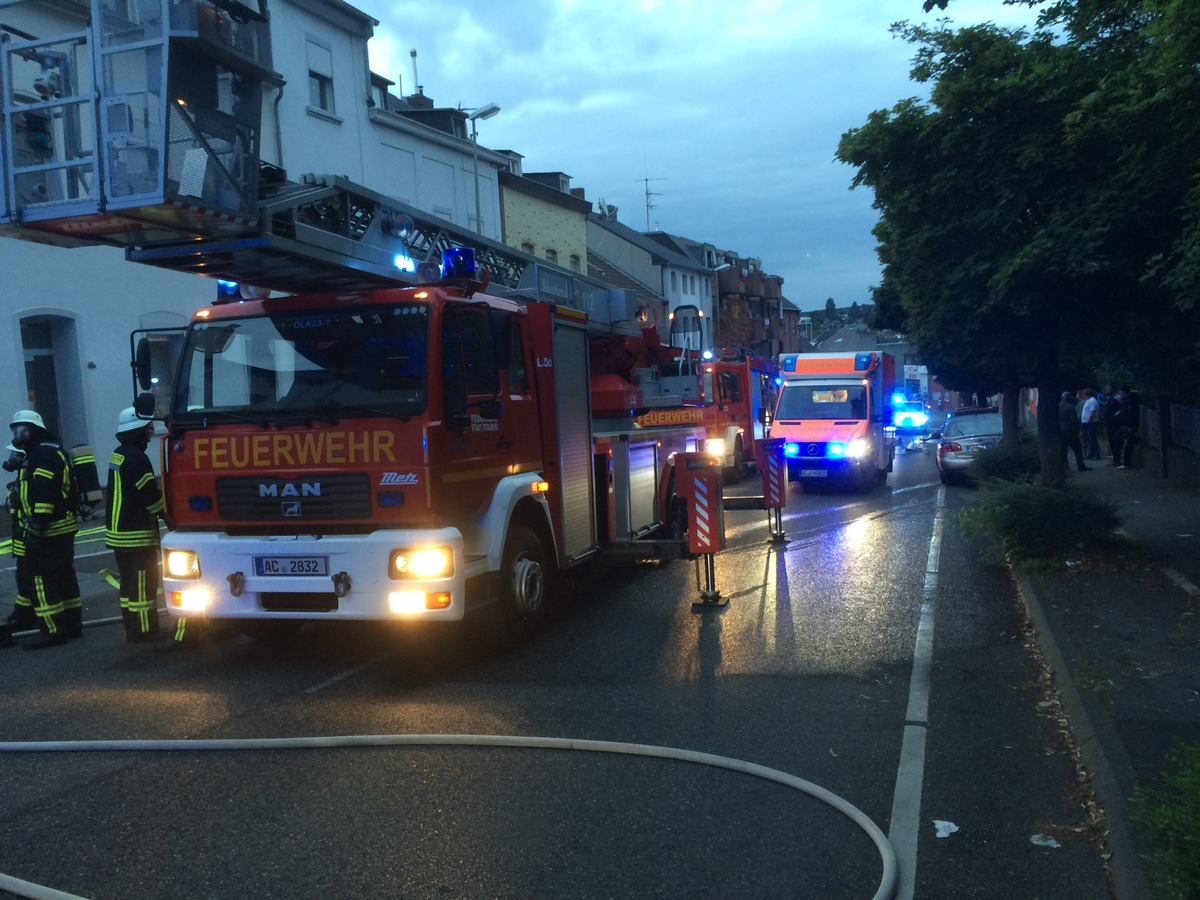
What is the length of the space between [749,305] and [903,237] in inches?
2647

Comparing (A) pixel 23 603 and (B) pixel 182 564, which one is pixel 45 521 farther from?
(B) pixel 182 564

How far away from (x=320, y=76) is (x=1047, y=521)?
21.2 metres

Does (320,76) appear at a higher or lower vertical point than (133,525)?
higher

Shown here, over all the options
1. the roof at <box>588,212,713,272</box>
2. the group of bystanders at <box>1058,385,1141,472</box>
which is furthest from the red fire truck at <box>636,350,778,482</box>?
the roof at <box>588,212,713,272</box>

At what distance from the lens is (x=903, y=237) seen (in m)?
10.5

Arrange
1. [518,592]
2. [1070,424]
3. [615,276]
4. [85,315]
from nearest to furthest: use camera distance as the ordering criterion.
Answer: [518,592] < [85,315] < [1070,424] < [615,276]

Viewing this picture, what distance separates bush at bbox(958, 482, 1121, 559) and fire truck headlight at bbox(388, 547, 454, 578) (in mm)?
6164

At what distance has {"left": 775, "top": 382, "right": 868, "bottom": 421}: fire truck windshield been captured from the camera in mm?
20031

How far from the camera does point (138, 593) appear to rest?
7.68 meters

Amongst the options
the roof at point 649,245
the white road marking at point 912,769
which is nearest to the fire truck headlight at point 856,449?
the white road marking at point 912,769

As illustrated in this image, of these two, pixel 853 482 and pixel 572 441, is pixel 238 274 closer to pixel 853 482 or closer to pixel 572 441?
pixel 572 441

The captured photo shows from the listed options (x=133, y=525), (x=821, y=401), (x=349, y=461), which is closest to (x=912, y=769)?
(x=349, y=461)

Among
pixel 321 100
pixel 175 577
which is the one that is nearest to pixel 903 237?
pixel 175 577

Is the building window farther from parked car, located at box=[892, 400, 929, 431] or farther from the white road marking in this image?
parked car, located at box=[892, 400, 929, 431]
